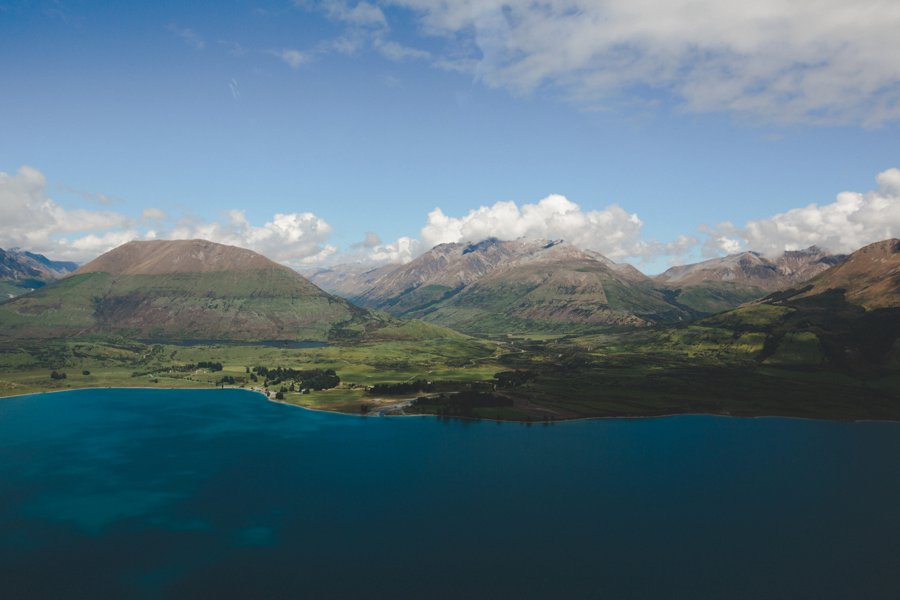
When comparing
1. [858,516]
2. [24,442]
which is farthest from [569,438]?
[24,442]

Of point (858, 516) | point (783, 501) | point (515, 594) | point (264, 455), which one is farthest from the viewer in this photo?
point (264, 455)

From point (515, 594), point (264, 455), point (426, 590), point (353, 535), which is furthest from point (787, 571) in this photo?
point (264, 455)

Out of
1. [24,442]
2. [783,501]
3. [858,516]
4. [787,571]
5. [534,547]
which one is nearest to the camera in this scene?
[787,571]

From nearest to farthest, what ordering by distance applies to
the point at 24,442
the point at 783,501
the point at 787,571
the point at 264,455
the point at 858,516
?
1. the point at 787,571
2. the point at 858,516
3. the point at 783,501
4. the point at 264,455
5. the point at 24,442

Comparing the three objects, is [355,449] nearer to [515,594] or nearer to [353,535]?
[353,535]

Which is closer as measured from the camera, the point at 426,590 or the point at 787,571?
the point at 426,590

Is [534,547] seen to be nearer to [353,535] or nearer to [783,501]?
[353,535]
